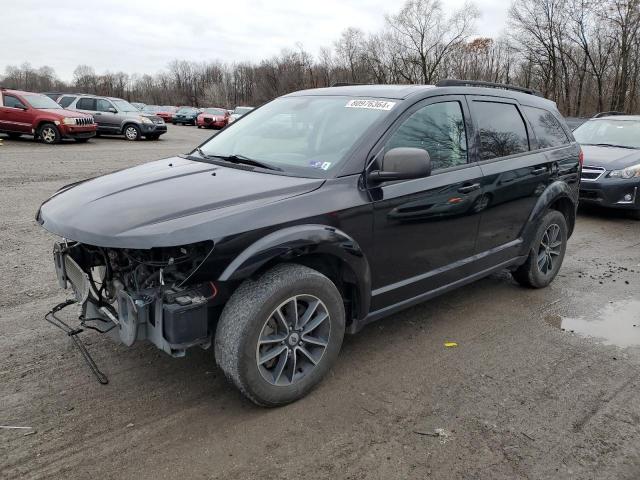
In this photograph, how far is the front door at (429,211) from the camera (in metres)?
3.46

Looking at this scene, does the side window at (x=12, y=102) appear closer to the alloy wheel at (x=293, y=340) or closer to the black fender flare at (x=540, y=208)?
the black fender flare at (x=540, y=208)

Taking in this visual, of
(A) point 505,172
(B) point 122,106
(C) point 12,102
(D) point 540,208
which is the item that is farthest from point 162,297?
(B) point 122,106

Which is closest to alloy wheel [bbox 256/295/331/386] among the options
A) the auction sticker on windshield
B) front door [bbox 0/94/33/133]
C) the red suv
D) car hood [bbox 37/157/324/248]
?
car hood [bbox 37/157/324/248]

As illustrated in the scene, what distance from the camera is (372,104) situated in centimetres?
370

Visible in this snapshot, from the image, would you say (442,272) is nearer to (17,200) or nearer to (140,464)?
(140,464)

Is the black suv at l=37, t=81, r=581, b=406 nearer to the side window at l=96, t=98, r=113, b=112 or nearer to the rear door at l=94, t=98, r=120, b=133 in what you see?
the rear door at l=94, t=98, r=120, b=133

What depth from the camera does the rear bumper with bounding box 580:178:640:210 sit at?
27.2ft

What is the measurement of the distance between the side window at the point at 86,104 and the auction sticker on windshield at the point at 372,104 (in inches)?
797

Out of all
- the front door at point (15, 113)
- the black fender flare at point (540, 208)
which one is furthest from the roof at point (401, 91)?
the front door at point (15, 113)

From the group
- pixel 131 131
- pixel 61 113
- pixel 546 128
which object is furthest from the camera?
pixel 131 131

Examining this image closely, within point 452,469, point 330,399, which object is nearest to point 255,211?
point 330,399

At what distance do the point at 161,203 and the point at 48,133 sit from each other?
17669mm

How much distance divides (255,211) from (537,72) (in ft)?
174

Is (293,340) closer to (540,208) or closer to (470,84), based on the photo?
(470,84)
